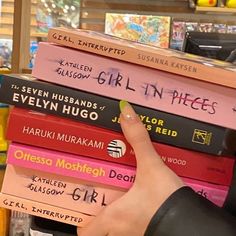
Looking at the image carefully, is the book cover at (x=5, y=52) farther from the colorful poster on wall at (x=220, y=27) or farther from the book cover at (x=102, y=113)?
the book cover at (x=102, y=113)

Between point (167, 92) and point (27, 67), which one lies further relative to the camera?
point (27, 67)

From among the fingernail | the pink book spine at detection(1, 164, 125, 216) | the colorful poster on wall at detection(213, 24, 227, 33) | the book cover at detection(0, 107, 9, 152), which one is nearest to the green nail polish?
the fingernail

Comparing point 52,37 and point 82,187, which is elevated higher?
point 52,37

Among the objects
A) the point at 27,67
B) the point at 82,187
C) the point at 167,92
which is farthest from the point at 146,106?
the point at 27,67

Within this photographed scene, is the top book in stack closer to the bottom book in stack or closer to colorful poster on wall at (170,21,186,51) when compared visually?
the bottom book in stack

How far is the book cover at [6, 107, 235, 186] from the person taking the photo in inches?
23.5

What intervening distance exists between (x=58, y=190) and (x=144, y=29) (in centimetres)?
103

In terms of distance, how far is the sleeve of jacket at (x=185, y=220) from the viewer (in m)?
0.53

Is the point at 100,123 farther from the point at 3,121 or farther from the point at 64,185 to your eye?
the point at 3,121

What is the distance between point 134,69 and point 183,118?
9cm

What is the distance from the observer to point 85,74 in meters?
0.61

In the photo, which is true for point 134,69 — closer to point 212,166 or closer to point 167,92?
point 167,92

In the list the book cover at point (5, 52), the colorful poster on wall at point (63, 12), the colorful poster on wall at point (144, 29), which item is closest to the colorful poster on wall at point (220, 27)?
the colorful poster on wall at point (144, 29)

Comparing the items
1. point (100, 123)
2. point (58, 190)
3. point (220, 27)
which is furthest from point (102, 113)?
point (220, 27)
